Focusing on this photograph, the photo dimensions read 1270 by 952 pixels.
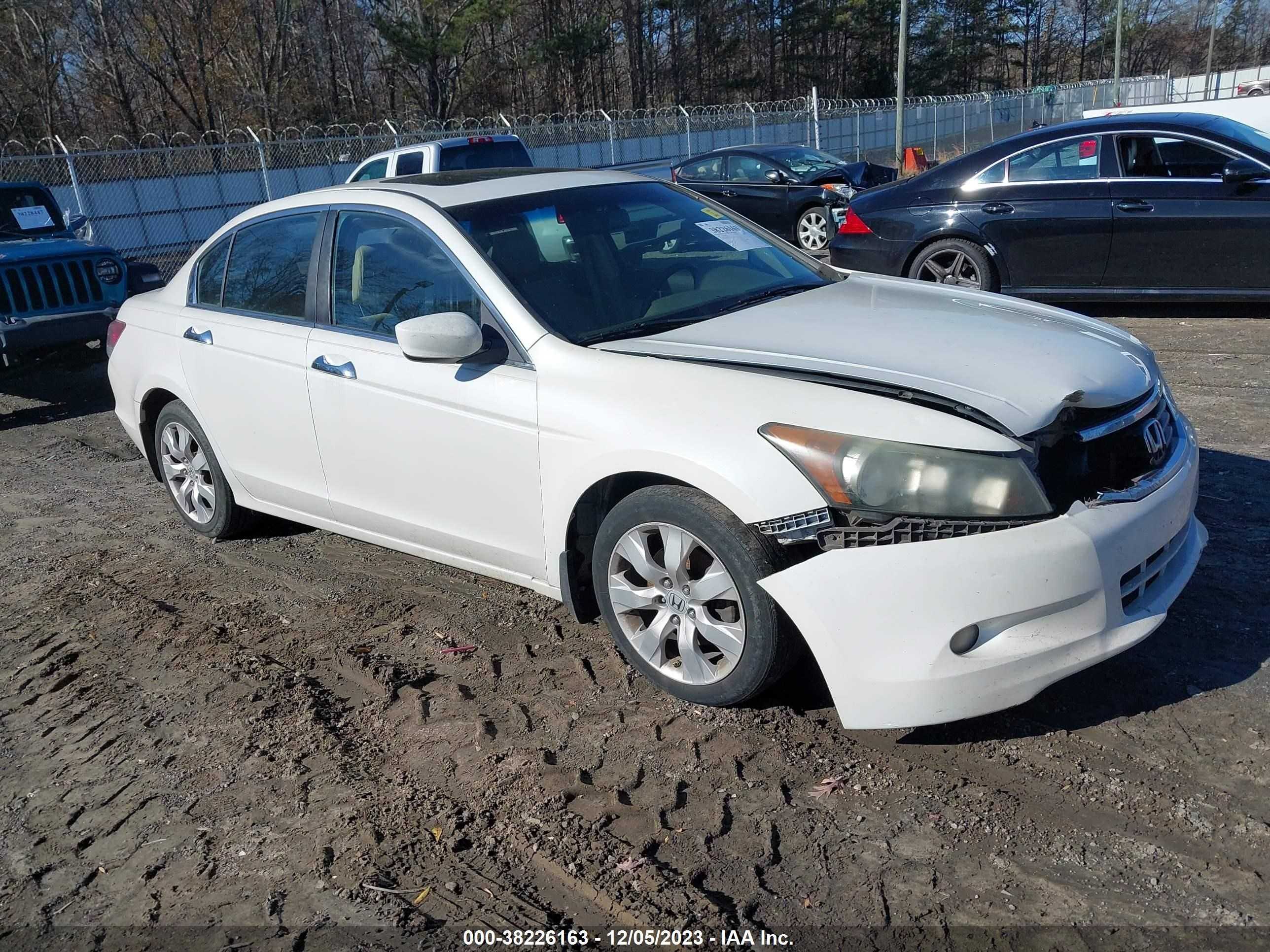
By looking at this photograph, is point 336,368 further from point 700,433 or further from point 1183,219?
point 1183,219

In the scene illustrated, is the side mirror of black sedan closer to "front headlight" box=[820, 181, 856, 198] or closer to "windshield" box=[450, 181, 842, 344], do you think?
"windshield" box=[450, 181, 842, 344]

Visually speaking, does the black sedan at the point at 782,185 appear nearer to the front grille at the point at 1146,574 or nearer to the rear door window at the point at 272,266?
the rear door window at the point at 272,266

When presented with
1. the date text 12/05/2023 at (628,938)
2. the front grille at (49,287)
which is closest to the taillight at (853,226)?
the front grille at (49,287)

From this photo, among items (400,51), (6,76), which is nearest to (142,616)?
(6,76)

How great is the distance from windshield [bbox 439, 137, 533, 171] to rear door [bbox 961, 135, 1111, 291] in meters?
5.94

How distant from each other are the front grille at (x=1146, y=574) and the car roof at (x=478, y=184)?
102 inches

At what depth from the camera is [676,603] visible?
340 cm

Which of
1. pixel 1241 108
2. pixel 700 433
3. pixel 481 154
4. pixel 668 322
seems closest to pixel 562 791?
pixel 700 433

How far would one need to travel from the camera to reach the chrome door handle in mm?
4207

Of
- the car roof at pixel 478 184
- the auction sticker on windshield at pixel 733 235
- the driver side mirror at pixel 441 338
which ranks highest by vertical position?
the car roof at pixel 478 184

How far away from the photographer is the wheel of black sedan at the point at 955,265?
28.6ft

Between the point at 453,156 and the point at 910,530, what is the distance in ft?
36.7

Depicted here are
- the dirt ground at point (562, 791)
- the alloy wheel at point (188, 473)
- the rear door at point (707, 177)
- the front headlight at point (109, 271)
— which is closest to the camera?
the dirt ground at point (562, 791)

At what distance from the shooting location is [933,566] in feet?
9.41
